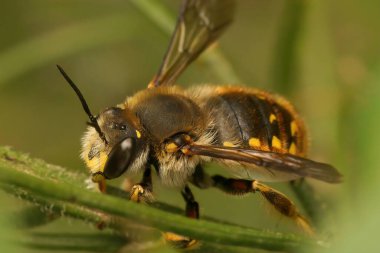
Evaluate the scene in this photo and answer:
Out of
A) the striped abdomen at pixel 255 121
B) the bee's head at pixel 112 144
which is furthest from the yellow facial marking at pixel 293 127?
the bee's head at pixel 112 144

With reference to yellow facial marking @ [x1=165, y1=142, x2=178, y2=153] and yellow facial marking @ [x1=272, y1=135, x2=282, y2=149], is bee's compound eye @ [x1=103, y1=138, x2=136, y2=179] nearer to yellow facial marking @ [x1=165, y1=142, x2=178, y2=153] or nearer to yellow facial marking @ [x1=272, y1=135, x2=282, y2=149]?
yellow facial marking @ [x1=165, y1=142, x2=178, y2=153]

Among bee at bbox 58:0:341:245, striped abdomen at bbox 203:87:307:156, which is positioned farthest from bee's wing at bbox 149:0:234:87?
striped abdomen at bbox 203:87:307:156

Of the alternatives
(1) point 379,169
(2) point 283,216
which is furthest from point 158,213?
(2) point 283,216

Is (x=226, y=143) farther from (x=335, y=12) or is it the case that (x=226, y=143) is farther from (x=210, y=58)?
(x=335, y=12)

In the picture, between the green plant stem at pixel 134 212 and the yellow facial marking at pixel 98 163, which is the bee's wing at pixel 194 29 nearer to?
Answer: the yellow facial marking at pixel 98 163

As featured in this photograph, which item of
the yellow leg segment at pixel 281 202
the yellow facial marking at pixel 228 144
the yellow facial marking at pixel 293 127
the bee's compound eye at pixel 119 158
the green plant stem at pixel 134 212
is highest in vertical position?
the yellow facial marking at pixel 293 127

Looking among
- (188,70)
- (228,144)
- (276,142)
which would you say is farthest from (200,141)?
(188,70)
